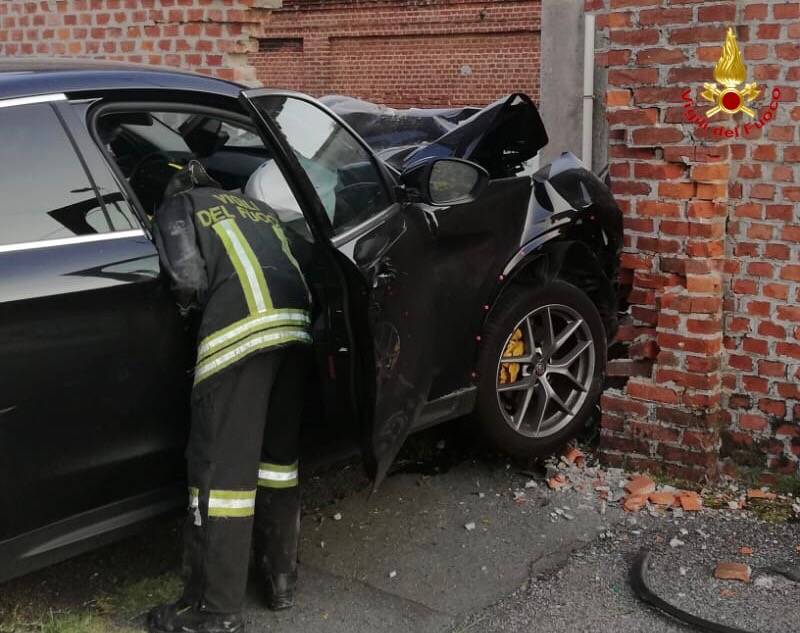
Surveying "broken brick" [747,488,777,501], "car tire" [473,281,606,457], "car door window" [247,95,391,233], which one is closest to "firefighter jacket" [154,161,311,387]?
"car door window" [247,95,391,233]

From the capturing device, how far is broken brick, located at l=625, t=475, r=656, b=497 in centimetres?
470

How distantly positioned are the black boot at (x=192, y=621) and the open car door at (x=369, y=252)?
646mm

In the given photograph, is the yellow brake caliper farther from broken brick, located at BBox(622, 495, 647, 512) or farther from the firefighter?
the firefighter

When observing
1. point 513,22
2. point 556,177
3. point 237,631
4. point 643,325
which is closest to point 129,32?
point 556,177

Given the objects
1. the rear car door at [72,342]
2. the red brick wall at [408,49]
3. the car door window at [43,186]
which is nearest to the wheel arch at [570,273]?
the rear car door at [72,342]

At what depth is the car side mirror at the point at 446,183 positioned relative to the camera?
13.6 feet

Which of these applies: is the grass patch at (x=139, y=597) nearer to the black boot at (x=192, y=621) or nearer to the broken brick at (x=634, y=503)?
A: the black boot at (x=192, y=621)

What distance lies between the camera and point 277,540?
372 centimetres

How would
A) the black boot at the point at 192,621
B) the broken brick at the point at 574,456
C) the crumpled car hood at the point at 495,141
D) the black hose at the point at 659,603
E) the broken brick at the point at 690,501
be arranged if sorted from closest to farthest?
the black boot at the point at 192,621, the black hose at the point at 659,603, the broken brick at the point at 690,501, the crumpled car hood at the point at 495,141, the broken brick at the point at 574,456

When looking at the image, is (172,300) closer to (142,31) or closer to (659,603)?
(659,603)

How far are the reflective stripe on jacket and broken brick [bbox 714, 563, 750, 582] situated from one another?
1829 mm

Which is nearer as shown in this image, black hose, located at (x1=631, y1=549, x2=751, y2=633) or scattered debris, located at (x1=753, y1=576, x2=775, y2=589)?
black hose, located at (x1=631, y1=549, x2=751, y2=633)

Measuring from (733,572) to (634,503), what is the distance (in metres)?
0.70

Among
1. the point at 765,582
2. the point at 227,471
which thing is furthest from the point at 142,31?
the point at 765,582
